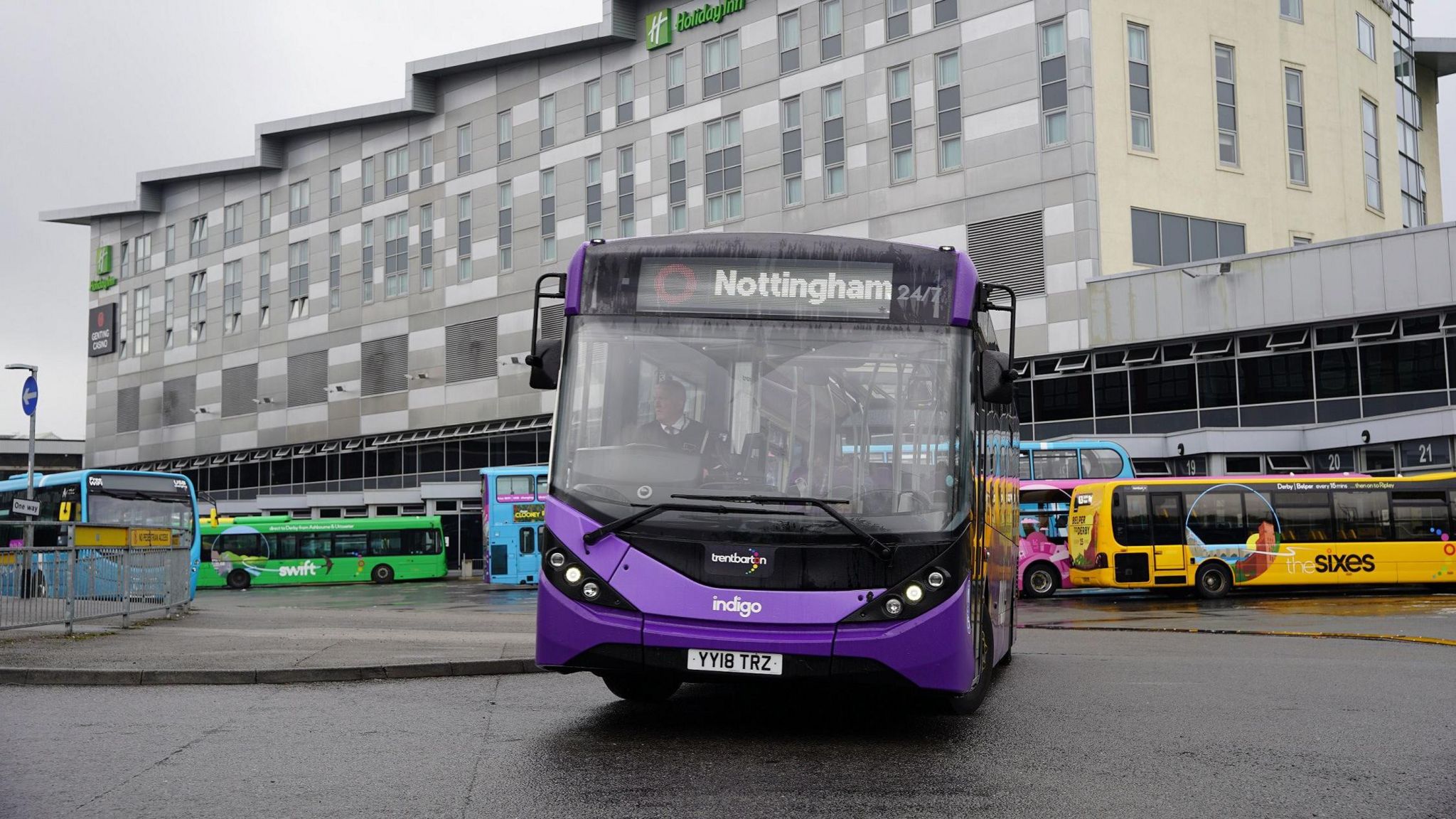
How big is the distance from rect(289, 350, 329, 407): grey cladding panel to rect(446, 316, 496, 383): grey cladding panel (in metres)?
8.66

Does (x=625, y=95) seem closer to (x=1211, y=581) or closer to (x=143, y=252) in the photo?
(x=1211, y=581)

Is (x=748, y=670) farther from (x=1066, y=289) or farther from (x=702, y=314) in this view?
(x=1066, y=289)

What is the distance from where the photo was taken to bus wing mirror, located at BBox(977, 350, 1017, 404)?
29.7 feet

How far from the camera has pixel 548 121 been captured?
55.6 m

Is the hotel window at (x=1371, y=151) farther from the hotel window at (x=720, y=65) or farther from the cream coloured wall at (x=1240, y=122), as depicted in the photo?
the hotel window at (x=720, y=65)

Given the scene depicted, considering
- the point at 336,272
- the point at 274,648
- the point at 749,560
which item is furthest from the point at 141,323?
the point at 749,560

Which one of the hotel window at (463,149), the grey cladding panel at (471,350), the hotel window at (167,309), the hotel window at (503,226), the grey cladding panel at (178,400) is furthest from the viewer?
the hotel window at (167,309)

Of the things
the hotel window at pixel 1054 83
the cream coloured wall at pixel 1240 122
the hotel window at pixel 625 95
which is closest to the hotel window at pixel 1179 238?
the cream coloured wall at pixel 1240 122

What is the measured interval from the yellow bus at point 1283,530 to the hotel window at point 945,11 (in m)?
18.5

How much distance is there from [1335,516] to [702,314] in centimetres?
2463

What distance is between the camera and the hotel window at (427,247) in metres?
59.5

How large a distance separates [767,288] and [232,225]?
65.3 meters

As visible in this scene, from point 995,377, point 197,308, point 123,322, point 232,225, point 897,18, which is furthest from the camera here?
point 123,322

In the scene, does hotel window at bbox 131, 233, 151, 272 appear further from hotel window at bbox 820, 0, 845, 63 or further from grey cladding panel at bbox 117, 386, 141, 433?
hotel window at bbox 820, 0, 845, 63
